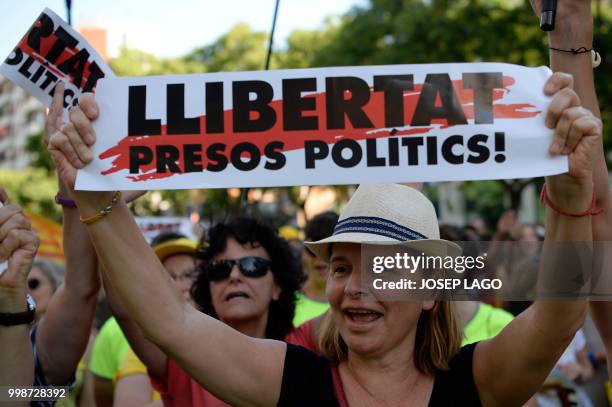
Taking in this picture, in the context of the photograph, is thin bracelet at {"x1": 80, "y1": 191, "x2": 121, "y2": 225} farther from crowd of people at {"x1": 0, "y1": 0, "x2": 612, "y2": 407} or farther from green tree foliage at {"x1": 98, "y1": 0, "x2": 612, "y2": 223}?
green tree foliage at {"x1": 98, "y1": 0, "x2": 612, "y2": 223}

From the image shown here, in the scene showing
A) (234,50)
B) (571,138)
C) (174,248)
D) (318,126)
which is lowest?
(571,138)

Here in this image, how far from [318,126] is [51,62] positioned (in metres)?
0.97

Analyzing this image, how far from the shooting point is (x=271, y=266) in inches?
141

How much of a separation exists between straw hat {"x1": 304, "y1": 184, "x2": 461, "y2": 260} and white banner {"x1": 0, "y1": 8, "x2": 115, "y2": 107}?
0.87 m

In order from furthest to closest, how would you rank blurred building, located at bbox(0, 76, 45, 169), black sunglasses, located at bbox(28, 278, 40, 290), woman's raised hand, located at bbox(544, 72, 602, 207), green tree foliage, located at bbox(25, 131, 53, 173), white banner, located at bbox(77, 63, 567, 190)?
blurred building, located at bbox(0, 76, 45, 169) → green tree foliage, located at bbox(25, 131, 53, 173) → black sunglasses, located at bbox(28, 278, 40, 290) → white banner, located at bbox(77, 63, 567, 190) → woman's raised hand, located at bbox(544, 72, 602, 207)

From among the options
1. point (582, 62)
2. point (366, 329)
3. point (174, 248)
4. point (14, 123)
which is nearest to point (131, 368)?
point (174, 248)

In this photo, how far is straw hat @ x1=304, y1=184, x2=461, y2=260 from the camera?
215cm

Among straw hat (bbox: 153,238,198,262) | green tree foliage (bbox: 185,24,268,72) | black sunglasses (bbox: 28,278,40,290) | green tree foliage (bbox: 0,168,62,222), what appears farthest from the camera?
green tree foliage (bbox: 0,168,62,222)

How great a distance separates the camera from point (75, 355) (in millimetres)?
2705

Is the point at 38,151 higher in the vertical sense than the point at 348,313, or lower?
higher

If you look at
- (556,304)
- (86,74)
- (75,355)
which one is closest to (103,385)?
(75,355)

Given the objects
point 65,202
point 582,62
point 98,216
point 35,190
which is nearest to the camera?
point 98,216

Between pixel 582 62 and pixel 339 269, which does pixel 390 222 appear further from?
pixel 582 62

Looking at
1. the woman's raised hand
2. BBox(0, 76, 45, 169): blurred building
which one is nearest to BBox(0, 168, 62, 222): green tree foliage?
the woman's raised hand
